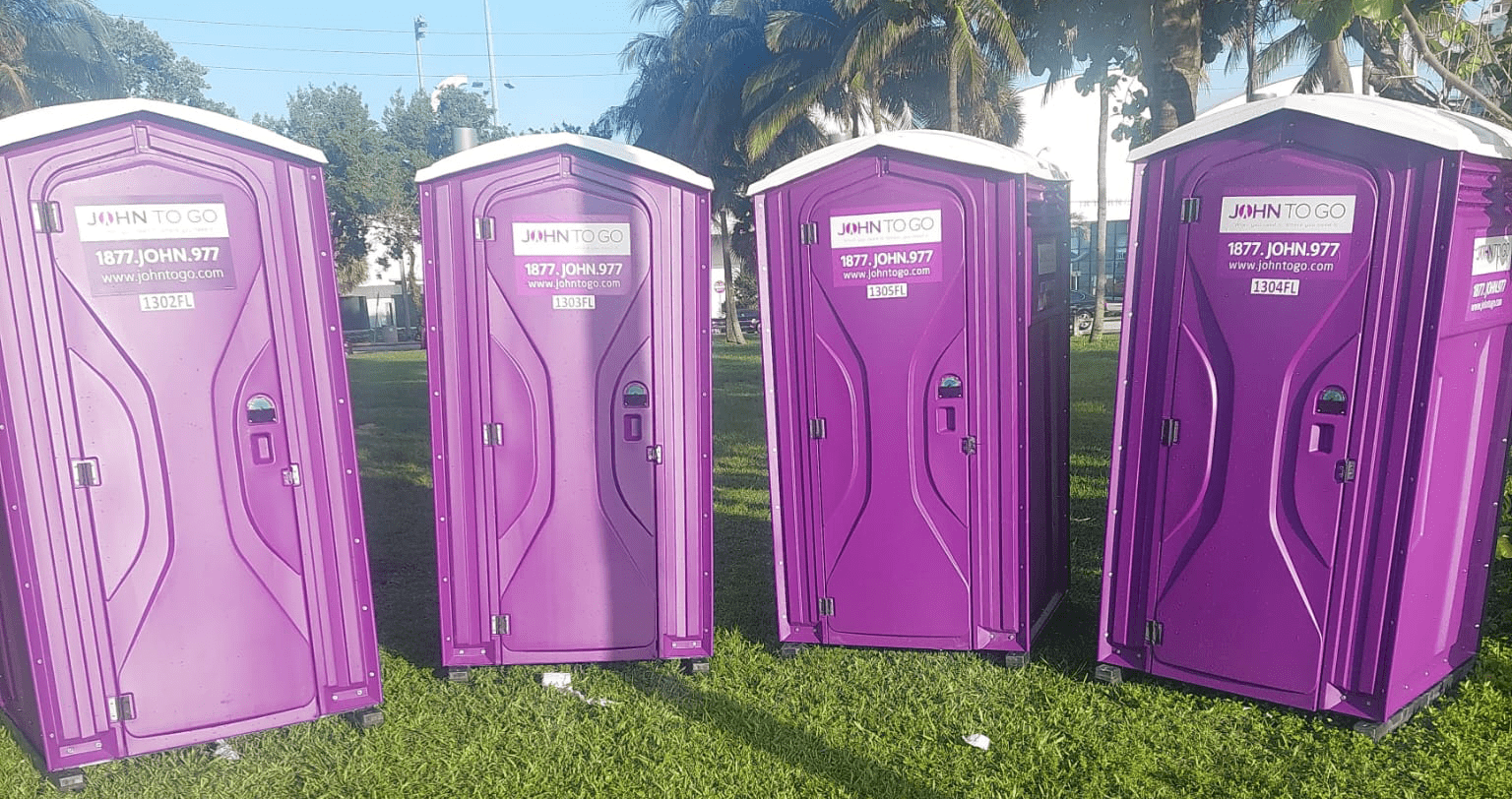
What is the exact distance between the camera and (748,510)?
7.21 meters

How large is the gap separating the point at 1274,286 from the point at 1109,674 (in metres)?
1.66

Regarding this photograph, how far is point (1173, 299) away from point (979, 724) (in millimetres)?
1750

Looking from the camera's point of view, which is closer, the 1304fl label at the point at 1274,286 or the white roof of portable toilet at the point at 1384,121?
the white roof of portable toilet at the point at 1384,121

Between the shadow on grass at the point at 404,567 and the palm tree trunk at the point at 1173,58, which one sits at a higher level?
the palm tree trunk at the point at 1173,58

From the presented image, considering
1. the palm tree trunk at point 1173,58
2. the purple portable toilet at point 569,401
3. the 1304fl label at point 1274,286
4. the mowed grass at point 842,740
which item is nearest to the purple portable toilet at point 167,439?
the mowed grass at point 842,740

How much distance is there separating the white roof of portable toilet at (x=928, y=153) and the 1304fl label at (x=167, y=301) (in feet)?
6.68

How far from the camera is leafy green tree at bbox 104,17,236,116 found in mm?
41719

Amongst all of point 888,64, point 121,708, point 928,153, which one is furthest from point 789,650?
point 888,64

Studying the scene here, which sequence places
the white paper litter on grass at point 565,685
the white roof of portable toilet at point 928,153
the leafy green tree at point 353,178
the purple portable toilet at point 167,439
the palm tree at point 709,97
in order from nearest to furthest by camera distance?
the purple portable toilet at point 167,439, the white roof of portable toilet at point 928,153, the white paper litter on grass at point 565,685, the palm tree at point 709,97, the leafy green tree at point 353,178

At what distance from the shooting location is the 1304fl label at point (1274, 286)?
3.57m

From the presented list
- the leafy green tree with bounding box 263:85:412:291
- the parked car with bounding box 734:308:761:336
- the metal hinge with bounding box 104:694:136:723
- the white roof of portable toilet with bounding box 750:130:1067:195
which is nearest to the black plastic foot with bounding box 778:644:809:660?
the white roof of portable toilet with bounding box 750:130:1067:195

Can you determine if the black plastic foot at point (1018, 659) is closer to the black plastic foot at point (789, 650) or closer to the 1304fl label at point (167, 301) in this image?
the black plastic foot at point (789, 650)

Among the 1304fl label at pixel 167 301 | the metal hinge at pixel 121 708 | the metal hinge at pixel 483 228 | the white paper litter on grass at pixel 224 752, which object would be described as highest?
the metal hinge at pixel 483 228

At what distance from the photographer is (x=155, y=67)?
4362 centimetres
